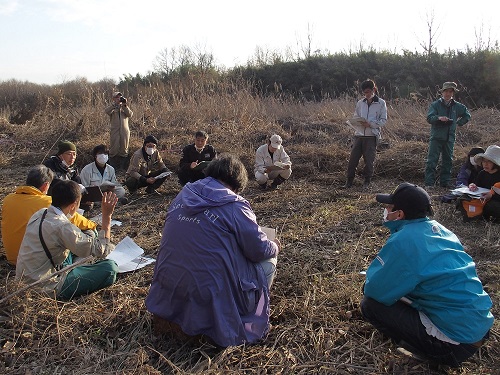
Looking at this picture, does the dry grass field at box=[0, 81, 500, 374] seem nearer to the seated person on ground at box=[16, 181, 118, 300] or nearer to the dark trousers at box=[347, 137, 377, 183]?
the seated person on ground at box=[16, 181, 118, 300]

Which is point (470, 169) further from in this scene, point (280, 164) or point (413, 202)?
point (413, 202)

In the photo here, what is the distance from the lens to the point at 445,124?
7.02m

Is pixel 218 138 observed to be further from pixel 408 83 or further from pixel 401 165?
pixel 408 83

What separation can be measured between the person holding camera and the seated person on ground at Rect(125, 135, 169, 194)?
4.35 metres

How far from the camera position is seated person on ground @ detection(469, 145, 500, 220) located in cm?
514

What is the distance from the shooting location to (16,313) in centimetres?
293

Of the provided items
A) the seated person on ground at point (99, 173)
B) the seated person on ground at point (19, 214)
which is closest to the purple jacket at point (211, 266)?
the seated person on ground at point (19, 214)

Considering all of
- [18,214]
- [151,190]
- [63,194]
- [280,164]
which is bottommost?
[151,190]

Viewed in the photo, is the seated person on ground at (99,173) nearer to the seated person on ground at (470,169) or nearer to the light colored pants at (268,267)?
the light colored pants at (268,267)

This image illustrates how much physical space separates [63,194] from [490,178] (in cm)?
474

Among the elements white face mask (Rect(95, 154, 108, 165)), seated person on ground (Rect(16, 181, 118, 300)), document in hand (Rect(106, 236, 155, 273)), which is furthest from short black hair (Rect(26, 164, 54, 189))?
white face mask (Rect(95, 154, 108, 165))

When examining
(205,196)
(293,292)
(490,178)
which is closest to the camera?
(205,196)

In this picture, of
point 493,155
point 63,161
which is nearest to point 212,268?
point 63,161

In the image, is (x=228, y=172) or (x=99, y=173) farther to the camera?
(x=99, y=173)
